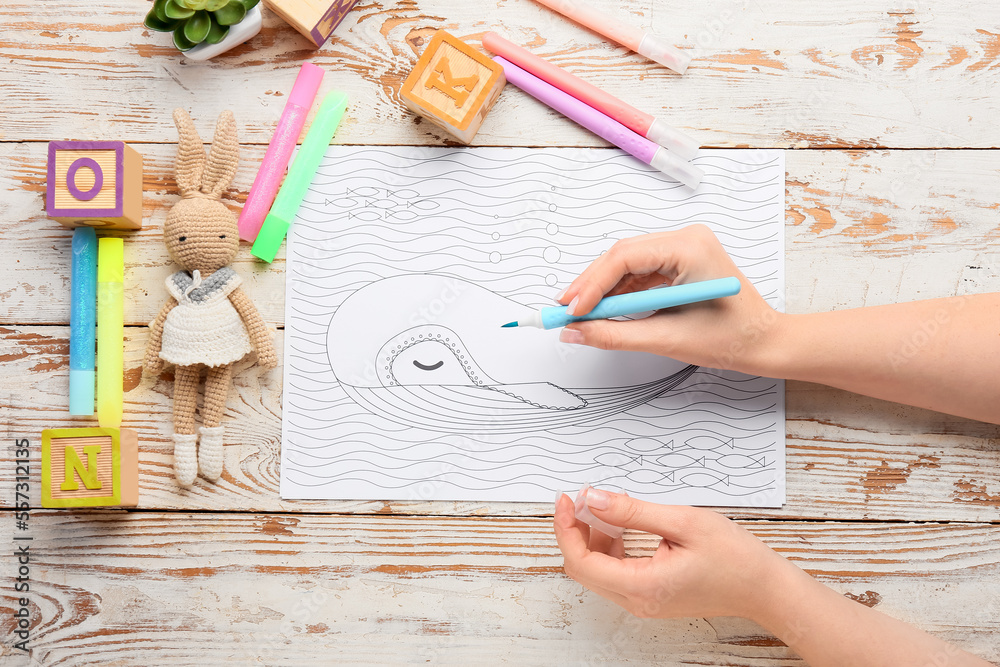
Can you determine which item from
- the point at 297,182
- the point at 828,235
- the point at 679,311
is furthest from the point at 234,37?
the point at 828,235

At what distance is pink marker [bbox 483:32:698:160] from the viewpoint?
0.64 m

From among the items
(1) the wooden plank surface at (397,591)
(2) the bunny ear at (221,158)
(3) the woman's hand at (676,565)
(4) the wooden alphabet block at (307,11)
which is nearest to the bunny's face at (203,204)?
(2) the bunny ear at (221,158)

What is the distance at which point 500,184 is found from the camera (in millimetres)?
655

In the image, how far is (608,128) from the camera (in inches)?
25.2

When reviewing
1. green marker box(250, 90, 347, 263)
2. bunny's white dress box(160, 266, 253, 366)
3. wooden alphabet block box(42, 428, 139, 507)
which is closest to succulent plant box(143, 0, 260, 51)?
green marker box(250, 90, 347, 263)

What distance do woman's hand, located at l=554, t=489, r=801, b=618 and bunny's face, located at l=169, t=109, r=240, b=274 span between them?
1.30ft

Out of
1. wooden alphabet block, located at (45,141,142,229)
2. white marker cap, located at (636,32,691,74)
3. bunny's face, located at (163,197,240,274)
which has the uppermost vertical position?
white marker cap, located at (636,32,691,74)

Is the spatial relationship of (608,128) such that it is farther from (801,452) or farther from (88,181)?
(88,181)

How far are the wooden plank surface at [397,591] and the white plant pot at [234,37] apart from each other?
0.45 meters

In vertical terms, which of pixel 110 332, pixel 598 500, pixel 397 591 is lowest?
pixel 397 591

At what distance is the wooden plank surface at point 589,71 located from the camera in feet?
2.16

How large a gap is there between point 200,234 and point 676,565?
0.51 meters

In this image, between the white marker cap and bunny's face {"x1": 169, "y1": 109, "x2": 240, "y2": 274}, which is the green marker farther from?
the white marker cap

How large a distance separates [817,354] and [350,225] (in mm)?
456
